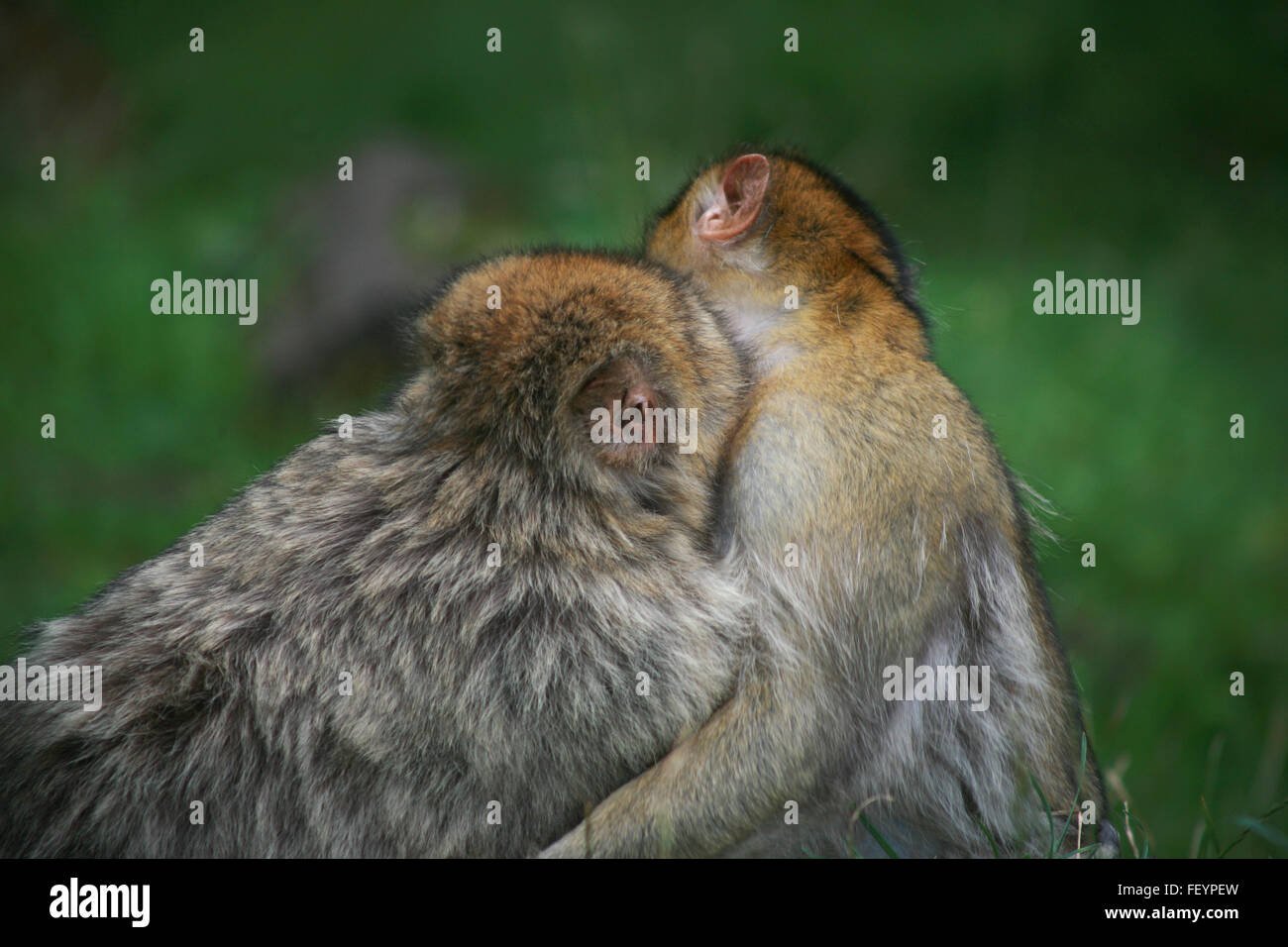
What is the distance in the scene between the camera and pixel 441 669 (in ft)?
11.3

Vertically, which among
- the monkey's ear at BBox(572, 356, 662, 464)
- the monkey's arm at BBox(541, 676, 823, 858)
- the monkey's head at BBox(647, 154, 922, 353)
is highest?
the monkey's head at BBox(647, 154, 922, 353)

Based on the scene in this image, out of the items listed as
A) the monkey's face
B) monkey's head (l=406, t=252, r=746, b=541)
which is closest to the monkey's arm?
monkey's head (l=406, t=252, r=746, b=541)

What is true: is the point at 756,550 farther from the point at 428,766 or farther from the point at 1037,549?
the point at 1037,549

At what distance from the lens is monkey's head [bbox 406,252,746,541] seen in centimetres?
355

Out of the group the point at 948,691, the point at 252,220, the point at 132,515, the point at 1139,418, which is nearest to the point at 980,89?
the point at 1139,418

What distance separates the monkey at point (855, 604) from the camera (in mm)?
3467

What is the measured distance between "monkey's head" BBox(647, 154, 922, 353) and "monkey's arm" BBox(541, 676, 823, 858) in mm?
1241

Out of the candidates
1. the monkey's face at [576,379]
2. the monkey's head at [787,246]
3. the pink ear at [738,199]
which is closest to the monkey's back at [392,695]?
the monkey's face at [576,379]

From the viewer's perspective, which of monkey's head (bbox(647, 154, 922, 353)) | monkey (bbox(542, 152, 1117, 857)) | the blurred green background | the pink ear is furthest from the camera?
the blurred green background

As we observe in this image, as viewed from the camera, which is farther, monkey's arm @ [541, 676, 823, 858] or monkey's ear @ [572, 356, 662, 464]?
monkey's ear @ [572, 356, 662, 464]

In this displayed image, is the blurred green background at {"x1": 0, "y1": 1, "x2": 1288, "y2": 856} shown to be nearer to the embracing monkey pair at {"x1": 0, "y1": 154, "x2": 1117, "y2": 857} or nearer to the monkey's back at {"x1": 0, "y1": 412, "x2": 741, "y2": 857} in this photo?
the embracing monkey pair at {"x1": 0, "y1": 154, "x2": 1117, "y2": 857}

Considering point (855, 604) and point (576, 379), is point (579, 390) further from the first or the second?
point (855, 604)

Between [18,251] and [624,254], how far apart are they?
884 cm

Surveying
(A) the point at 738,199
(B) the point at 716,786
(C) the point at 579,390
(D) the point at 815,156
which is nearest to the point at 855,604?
(B) the point at 716,786
